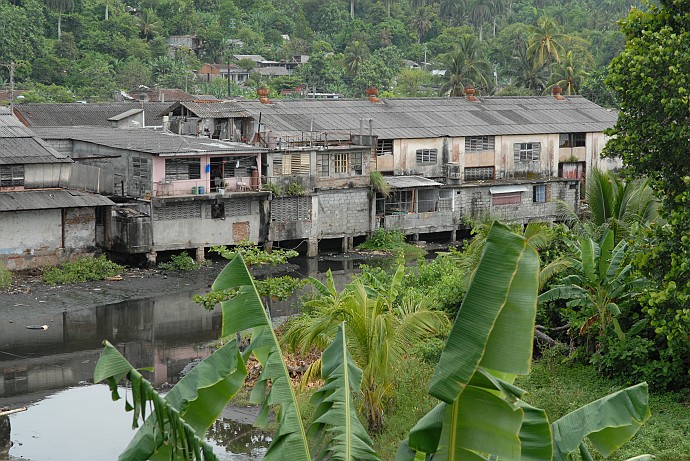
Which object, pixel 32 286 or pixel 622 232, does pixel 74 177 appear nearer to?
pixel 32 286

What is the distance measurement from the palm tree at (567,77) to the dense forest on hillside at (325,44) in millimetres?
96

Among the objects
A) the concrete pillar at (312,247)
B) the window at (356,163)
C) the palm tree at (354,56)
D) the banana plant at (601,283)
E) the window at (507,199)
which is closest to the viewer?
the banana plant at (601,283)

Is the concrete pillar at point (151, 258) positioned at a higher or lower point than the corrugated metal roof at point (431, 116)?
lower

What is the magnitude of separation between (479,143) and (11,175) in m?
19.3

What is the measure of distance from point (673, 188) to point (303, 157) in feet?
71.8

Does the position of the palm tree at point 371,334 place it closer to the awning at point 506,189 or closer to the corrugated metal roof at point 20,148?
the corrugated metal roof at point 20,148

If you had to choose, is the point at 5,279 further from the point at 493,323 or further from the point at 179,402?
the point at 493,323

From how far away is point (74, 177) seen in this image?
35.0 meters

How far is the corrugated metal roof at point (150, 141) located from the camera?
35625 millimetres

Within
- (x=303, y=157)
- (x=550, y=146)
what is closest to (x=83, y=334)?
(x=303, y=157)

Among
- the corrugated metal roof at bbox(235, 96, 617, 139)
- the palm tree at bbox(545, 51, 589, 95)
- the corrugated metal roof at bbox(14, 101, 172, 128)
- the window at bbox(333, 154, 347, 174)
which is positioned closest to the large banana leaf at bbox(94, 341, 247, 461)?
the window at bbox(333, 154, 347, 174)

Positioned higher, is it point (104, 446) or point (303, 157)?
point (303, 157)

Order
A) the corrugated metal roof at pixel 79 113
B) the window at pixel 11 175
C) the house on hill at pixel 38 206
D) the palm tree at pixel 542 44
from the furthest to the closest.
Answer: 1. the palm tree at pixel 542 44
2. the corrugated metal roof at pixel 79 113
3. the window at pixel 11 175
4. the house on hill at pixel 38 206

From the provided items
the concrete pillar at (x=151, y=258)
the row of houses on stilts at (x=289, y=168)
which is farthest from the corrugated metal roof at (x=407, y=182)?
the concrete pillar at (x=151, y=258)
